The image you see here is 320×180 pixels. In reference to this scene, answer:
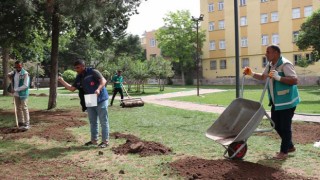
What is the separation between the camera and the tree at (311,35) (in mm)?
25719

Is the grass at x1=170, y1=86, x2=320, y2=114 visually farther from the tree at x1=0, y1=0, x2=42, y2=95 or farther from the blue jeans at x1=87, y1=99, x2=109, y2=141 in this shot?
the tree at x1=0, y1=0, x2=42, y2=95

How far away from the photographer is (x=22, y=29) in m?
15.5

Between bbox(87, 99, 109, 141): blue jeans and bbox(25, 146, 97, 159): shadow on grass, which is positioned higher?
bbox(87, 99, 109, 141): blue jeans

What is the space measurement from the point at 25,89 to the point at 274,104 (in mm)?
6919

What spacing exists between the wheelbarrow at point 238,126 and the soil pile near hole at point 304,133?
6.42 ft

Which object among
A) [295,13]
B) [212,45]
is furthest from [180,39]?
[295,13]

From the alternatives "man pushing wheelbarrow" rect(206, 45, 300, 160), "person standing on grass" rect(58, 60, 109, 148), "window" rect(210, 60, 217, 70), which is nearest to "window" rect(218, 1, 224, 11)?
"window" rect(210, 60, 217, 70)

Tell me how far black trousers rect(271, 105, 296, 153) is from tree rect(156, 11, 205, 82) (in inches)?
1924

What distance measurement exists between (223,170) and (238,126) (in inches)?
49.9

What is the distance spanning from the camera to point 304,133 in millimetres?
9172

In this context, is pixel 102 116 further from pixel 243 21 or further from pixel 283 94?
pixel 243 21

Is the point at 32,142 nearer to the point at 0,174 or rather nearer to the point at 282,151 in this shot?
the point at 0,174

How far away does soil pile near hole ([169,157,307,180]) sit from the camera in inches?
212

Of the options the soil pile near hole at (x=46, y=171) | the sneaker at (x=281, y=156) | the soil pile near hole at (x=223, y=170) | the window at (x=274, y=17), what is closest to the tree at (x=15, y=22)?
the soil pile near hole at (x=46, y=171)
